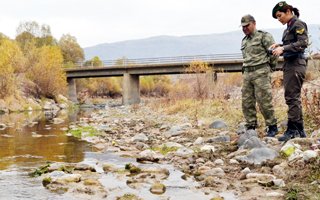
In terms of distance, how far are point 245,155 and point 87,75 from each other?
146 ft

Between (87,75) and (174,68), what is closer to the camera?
(174,68)

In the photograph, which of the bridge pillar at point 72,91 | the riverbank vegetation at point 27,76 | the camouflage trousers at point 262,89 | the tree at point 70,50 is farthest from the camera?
the tree at point 70,50

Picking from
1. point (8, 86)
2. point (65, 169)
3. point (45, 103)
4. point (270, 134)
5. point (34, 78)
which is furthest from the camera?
point (34, 78)

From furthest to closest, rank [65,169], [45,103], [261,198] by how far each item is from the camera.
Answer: [45,103] < [65,169] < [261,198]

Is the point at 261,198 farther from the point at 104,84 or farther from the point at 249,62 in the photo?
the point at 104,84

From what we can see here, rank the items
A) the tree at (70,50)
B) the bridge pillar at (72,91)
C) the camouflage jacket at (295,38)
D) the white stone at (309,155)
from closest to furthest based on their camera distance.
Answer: the white stone at (309,155), the camouflage jacket at (295,38), the bridge pillar at (72,91), the tree at (70,50)

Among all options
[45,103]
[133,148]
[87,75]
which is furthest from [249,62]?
[87,75]

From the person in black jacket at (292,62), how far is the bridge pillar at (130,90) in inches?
1431

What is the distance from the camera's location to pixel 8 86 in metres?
32.8

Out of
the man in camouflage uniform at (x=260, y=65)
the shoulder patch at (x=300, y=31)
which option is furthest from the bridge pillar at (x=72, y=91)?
the shoulder patch at (x=300, y=31)

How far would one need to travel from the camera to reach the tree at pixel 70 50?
72000 mm

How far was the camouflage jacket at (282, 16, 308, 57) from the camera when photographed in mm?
6391

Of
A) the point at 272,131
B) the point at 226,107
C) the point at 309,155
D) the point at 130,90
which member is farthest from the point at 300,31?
the point at 130,90

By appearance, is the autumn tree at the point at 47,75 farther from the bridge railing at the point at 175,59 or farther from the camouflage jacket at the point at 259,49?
the camouflage jacket at the point at 259,49
